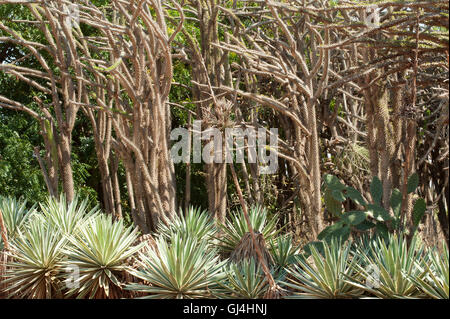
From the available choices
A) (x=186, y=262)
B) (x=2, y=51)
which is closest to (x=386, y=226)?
(x=186, y=262)

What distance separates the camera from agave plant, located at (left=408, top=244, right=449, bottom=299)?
4587 millimetres

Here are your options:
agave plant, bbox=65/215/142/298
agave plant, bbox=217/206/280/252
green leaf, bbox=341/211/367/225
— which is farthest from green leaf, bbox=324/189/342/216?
agave plant, bbox=65/215/142/298

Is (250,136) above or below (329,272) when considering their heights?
above

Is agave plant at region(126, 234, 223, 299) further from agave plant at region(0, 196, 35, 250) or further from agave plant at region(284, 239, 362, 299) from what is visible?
agave plant at region(0, 196, 35, 250)

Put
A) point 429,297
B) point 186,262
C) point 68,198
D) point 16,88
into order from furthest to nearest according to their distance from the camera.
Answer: point 16,88, point 68,198, point 186,262, point 429,297

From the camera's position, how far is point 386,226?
20.3 feet

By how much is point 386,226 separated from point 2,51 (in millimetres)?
11028

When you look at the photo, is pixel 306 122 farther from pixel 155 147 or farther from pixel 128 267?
pixel 128 267

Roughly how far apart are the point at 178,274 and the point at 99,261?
895 millimetres

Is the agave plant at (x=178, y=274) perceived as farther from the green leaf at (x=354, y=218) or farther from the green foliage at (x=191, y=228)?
the green leaf at (x=354, y=218)

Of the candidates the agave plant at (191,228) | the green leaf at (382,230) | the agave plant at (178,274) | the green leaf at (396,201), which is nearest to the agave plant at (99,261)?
the agave plant at (178,274)

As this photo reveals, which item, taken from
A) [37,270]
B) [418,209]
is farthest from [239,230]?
[37,270]

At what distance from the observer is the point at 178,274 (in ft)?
18.5

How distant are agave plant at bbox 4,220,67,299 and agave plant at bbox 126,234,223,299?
36.9 inches
